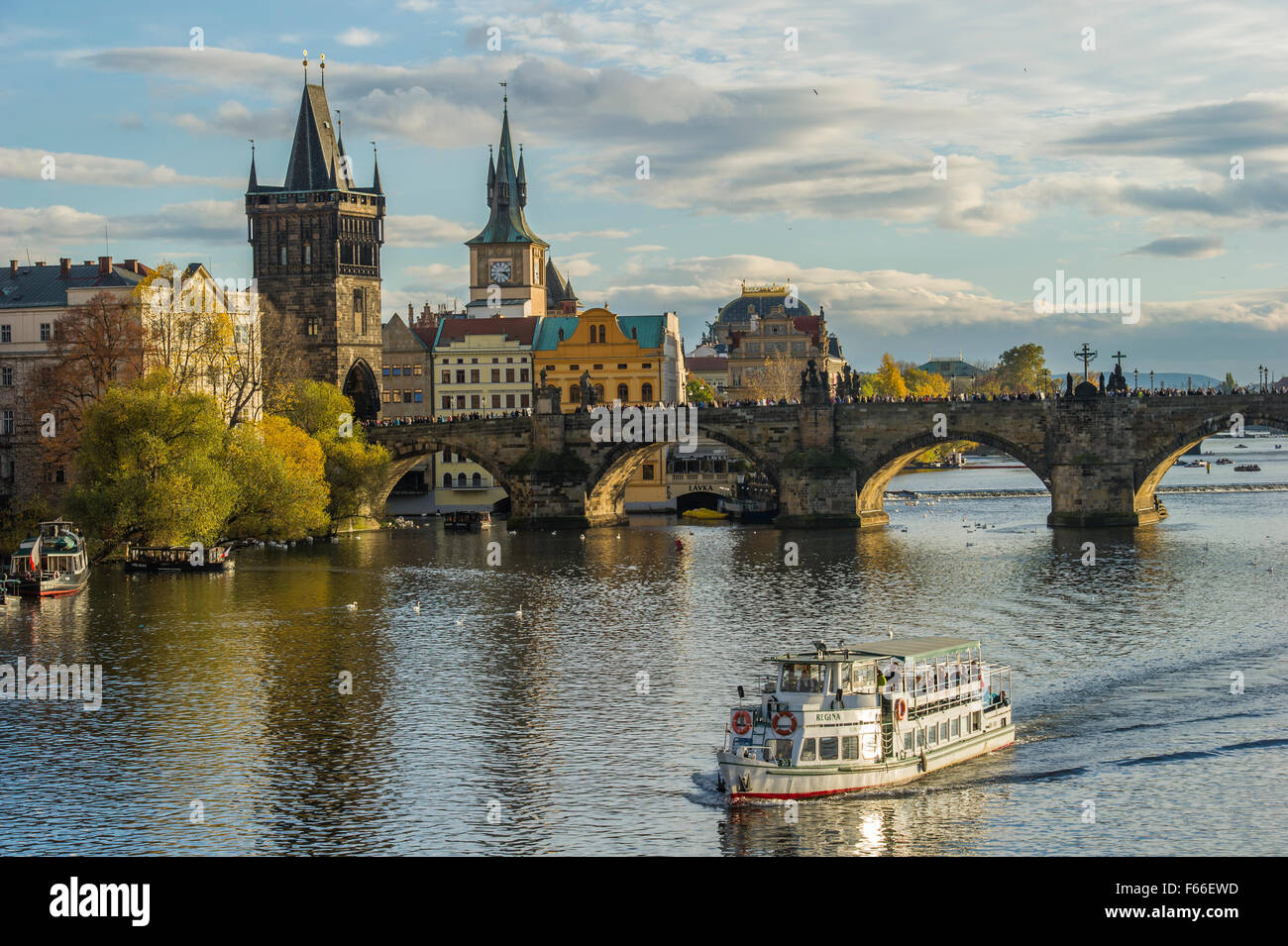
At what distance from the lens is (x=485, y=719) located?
46719 mm

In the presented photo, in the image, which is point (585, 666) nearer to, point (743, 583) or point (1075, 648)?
point (1075, 648)

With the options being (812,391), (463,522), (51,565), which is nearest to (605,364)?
(463,522)

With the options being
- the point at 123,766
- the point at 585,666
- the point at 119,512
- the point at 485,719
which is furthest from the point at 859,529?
the point at 123,766

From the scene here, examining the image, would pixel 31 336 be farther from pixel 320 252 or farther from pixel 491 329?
pixel 491 329

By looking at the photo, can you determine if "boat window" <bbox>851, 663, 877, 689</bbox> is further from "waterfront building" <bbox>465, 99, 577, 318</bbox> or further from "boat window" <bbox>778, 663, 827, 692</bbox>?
"waterfront building" <bbox>465, 99, 577, 318</bbox>

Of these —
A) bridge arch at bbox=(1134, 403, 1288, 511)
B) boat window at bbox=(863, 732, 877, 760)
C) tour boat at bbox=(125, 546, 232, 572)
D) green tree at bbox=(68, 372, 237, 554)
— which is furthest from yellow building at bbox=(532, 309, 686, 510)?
boat window at bbox=(863, 732, 877, 760)

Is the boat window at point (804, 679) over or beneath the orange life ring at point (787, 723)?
over

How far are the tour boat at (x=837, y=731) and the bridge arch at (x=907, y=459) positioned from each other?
65254mm

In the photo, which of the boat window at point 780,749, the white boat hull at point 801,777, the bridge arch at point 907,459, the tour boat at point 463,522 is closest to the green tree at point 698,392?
the tour boat at point 463,522

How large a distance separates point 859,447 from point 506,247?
74.6m

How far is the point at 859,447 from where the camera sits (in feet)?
355

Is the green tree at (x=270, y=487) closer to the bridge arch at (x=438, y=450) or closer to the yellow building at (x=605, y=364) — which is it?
the bridge arch at (x=438, y=450)

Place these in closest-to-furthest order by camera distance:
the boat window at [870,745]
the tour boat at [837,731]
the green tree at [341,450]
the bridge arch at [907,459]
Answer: the tour boat at [837,731], the boat window at [870,745], the bridge arch at [907,459], the green tree at [341,450]

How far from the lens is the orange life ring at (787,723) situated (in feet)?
122
